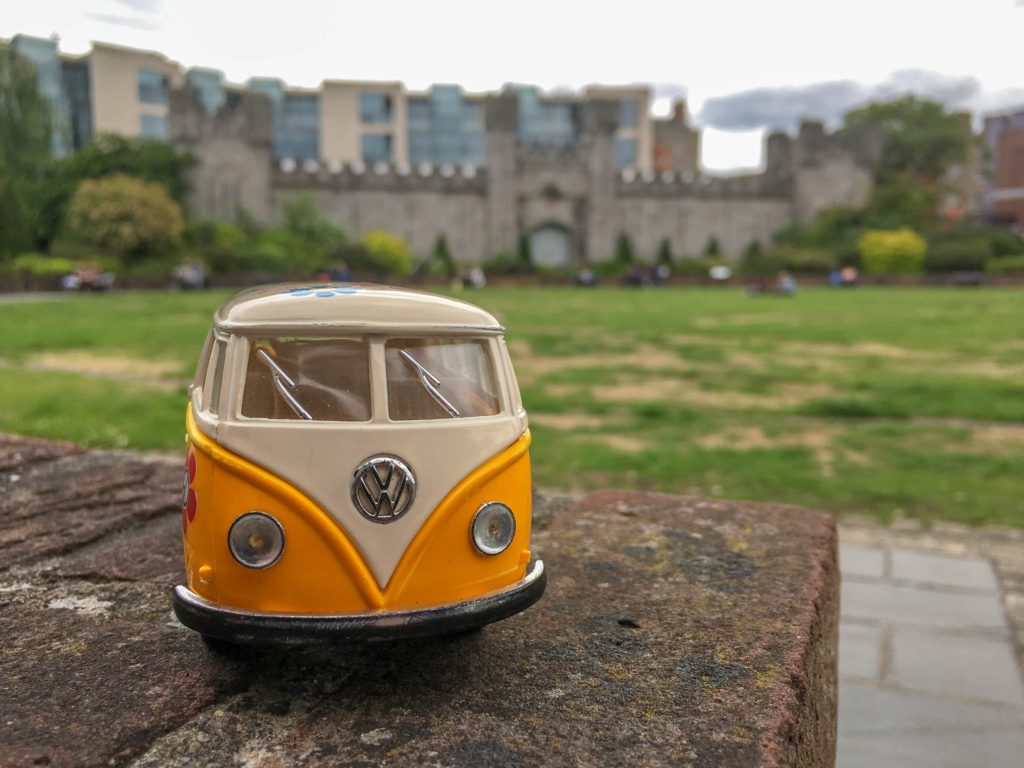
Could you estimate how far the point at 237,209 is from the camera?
156 ft

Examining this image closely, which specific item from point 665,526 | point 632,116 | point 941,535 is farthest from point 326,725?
point 632,116

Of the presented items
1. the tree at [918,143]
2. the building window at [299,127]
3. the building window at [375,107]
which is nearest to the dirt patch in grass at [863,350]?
the tree at [918,143]

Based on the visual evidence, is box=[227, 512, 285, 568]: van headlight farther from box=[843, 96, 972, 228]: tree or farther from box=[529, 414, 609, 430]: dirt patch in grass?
box=[843, 96, 972, 228]: tree

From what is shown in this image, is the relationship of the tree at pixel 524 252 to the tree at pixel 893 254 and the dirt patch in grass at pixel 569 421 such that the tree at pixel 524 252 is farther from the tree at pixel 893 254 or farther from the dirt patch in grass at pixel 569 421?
the dirt patch in grass at pixel 569 421

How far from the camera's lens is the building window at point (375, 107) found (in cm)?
6388

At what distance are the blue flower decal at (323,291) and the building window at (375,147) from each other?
214ft

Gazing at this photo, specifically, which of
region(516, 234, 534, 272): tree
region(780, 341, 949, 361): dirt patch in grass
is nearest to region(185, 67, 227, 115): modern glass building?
region(516, 234, 534, 272): tree

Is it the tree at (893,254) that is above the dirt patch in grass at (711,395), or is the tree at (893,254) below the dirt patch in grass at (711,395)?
above

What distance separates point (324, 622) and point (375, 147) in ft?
218

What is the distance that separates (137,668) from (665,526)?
2010mm

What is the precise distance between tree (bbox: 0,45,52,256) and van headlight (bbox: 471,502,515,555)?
45240 mm

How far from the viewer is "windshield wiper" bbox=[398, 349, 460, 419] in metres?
2.20

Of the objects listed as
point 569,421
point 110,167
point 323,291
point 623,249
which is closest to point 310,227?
point 110,167

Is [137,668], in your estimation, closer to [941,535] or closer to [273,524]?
[273,524]
